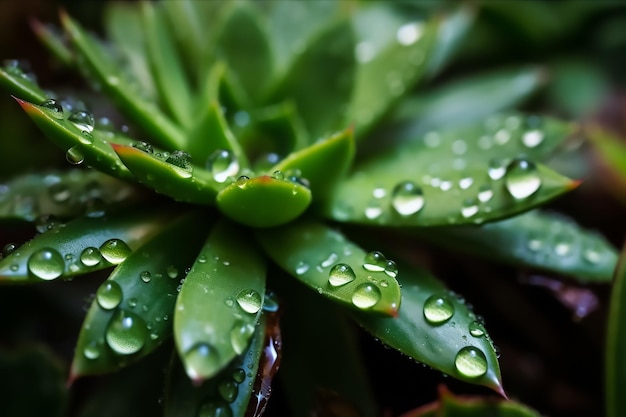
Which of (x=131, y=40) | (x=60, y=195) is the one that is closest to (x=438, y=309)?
(x=60, y=195)

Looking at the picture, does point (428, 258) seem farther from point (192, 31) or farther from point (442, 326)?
point (192, 31)

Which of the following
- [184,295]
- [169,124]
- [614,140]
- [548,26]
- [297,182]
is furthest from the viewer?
[548,26]

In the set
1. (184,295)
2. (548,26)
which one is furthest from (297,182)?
(548,26)

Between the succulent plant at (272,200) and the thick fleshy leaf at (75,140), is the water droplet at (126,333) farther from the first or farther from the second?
the thick fleshy leaf at (75,140)

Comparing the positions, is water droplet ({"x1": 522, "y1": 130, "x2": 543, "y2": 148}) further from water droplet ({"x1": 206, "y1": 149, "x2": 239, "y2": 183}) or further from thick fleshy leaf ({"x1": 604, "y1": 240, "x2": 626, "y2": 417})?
water droplet ({"x1": 206, "y1": 149, "x2": 239, "y2": 183})

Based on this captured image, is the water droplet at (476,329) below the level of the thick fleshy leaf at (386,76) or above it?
below

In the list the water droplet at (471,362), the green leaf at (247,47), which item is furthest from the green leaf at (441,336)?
the green leaf at (247,47)

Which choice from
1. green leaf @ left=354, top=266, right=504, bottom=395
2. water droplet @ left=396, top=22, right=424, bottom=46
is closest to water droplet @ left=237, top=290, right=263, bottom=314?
green leaf @ left=354, top=266, right=504, bottom=395
